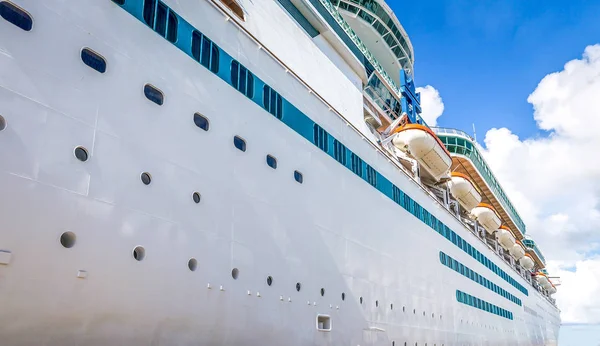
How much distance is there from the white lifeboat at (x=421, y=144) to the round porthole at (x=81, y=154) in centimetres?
1198

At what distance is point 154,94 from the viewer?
18.7 ft

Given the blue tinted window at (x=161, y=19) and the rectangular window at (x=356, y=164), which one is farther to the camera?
the rectangular window at (x=356, y=164)

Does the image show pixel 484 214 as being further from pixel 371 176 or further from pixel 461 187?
pixel 371 176

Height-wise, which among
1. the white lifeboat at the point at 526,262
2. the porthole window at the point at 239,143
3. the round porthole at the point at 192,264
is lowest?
the round porthole at the point at 192,264

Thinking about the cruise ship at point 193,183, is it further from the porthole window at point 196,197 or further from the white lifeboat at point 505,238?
the white lifeboat at point 505,238

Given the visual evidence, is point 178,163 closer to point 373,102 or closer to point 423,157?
point 373,102

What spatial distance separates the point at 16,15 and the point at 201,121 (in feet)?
8.27

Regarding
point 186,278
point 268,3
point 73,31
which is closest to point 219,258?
point 186,278

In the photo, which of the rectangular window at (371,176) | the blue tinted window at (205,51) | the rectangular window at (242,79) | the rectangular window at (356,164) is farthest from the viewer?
the rectangular window at (371,176)

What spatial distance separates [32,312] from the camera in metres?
4.04

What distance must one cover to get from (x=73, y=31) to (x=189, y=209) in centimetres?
241

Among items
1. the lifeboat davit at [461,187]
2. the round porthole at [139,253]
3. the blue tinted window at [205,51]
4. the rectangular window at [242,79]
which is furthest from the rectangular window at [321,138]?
the lifeboat davit at [461,187]

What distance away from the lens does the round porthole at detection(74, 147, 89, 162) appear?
4621 millimetres

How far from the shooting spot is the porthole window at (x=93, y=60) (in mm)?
4926
